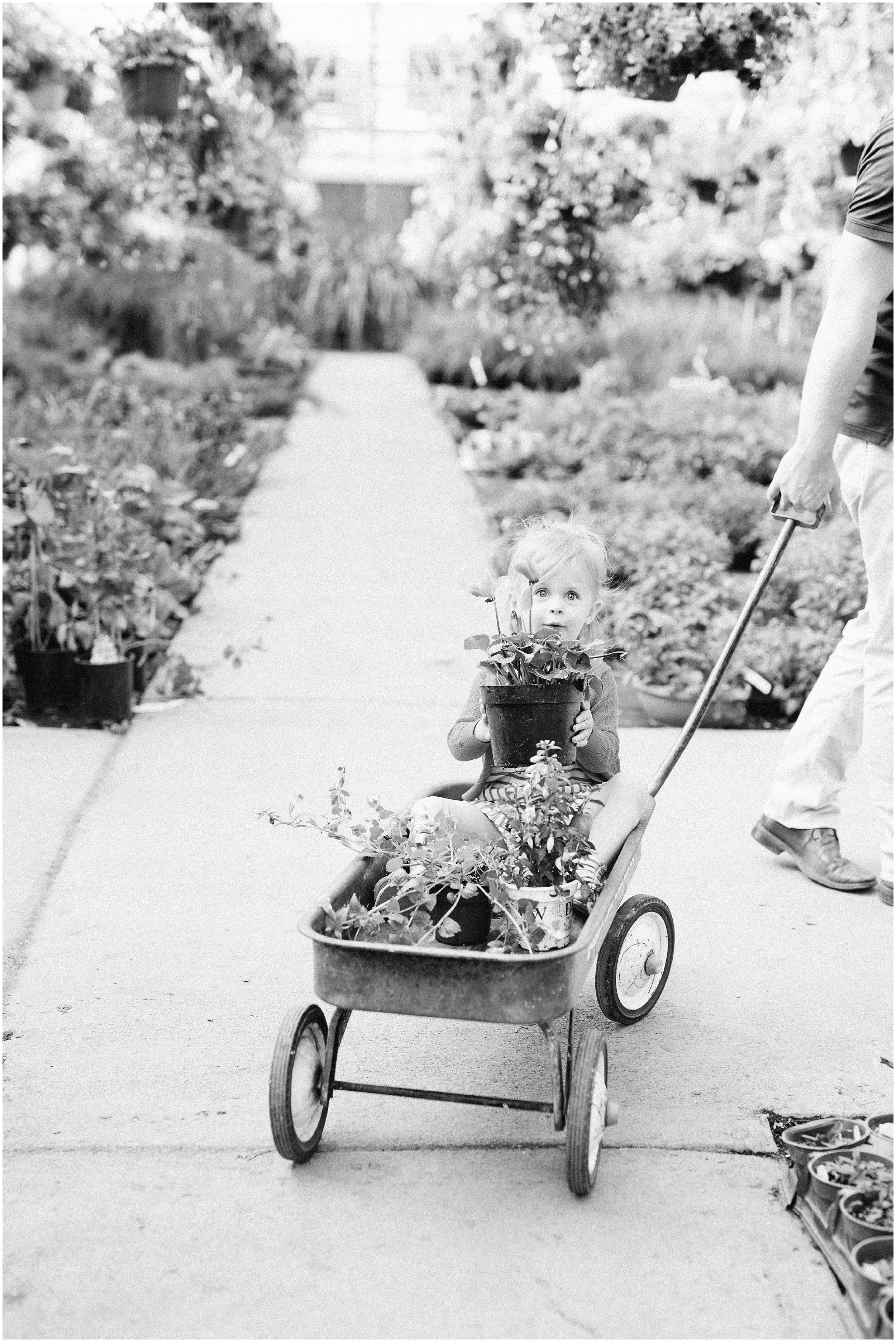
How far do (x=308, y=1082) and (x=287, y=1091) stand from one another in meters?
0.14

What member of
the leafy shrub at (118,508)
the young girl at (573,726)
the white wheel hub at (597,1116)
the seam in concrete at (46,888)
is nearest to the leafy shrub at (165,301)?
the leafy shrub at (118,508)

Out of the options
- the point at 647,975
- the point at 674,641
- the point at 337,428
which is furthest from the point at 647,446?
the point at 647,975

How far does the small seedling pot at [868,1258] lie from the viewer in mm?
1947

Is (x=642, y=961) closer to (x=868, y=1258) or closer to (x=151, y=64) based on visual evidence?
(x=868, y=1258)

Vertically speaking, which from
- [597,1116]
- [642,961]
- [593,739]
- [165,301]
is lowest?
[597,1116]

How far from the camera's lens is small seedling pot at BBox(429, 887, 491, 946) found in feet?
8.57

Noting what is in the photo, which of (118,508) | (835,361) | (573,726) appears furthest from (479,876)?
(118,508)

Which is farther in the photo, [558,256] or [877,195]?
[558,256]

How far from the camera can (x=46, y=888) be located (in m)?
3.35

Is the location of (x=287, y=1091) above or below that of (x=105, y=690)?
below

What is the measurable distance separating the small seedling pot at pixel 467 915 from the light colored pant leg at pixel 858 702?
3.80 ft

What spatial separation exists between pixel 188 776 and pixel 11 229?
8.43 m

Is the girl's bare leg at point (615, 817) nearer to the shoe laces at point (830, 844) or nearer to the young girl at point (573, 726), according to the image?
the young girl at point (573, 726)

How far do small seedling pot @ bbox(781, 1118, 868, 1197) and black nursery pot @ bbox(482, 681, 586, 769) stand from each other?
80 centimetres
